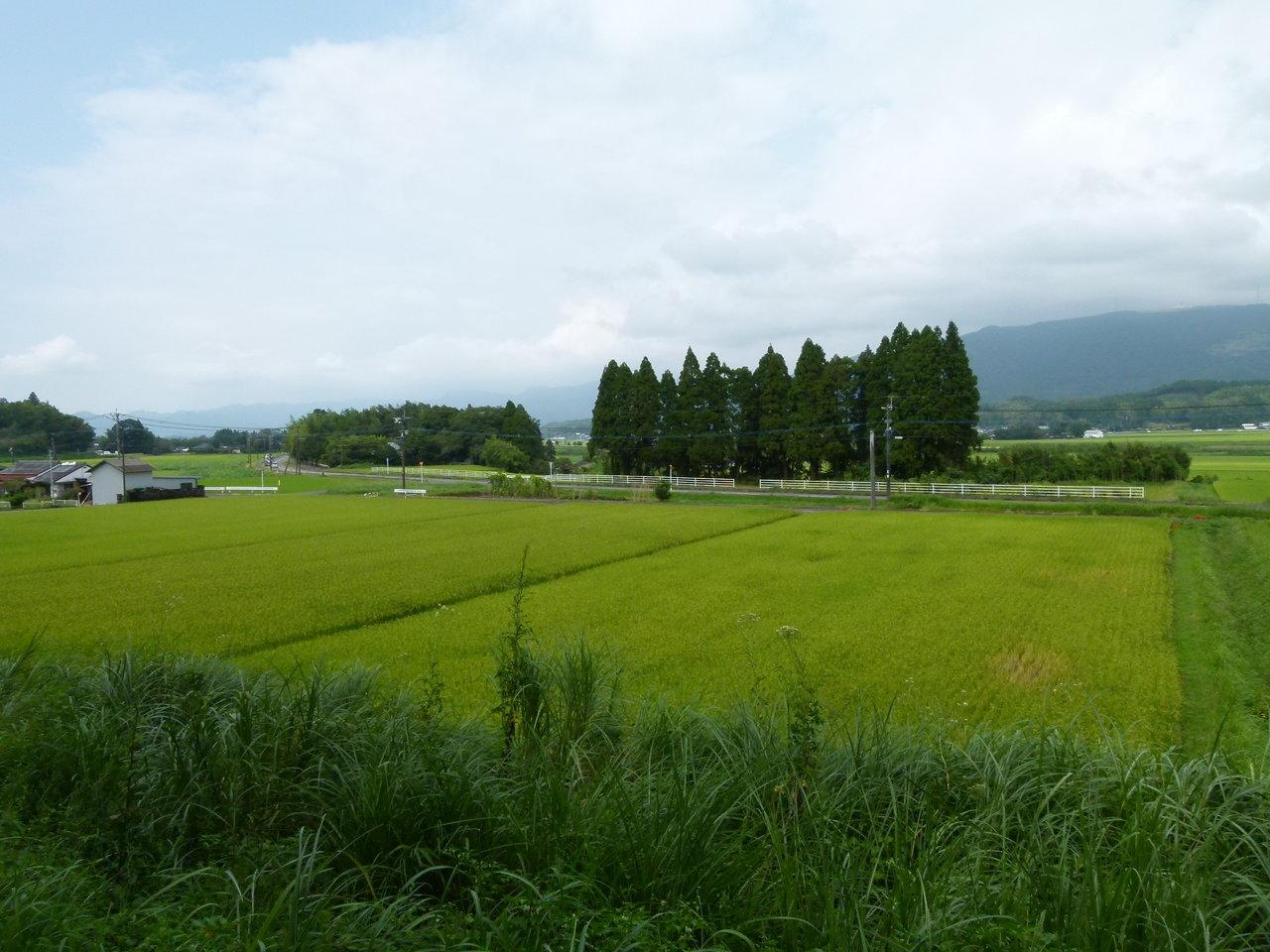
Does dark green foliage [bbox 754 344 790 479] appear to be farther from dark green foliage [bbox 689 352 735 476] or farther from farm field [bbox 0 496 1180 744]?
farm field [bbox 0 496 1180 744]

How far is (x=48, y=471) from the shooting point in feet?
200

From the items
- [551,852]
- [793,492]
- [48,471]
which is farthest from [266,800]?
[48,471]

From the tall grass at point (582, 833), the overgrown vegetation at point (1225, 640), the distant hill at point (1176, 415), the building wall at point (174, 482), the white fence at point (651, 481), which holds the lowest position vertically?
the overgrown vegetation at point (1225, 640)

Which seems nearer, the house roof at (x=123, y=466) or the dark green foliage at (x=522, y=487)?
the dark green foliage at (x=522, y=487)

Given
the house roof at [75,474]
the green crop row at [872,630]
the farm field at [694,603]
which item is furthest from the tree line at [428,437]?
the green crop row at [872,630]

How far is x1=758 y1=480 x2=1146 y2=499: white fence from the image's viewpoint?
39.2 meters

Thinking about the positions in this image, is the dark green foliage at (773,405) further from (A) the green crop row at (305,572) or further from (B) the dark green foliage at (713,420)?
(A) the green crop row at (305,572)

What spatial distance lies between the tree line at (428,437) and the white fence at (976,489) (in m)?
37.0

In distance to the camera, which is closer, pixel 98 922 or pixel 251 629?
pixel 98 922

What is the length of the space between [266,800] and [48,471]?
237 ft

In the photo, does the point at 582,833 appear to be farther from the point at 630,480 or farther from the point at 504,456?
the point at 504,456

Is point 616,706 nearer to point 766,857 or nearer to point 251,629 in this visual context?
point 766,857

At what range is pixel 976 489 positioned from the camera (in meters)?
42.2

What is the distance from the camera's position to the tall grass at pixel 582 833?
8.80 ft
